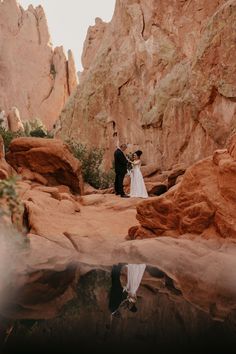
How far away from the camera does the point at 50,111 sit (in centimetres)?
7131

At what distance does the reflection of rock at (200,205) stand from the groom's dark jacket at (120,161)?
689cm

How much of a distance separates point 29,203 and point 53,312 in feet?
23.3

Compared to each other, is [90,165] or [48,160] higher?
[48,160]

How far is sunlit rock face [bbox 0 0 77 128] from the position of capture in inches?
2758

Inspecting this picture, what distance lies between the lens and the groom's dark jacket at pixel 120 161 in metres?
19.0

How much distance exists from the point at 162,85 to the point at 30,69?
42177mm

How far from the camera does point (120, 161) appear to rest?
1909cm

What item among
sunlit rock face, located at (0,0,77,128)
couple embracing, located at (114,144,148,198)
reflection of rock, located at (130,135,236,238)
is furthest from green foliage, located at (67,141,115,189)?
sunlit rock face, located at (0,0,77,128)

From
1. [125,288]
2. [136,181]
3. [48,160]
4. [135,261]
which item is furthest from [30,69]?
[125,288]

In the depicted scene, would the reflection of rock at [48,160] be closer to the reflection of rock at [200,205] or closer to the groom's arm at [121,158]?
the groom's arm at [121,158]

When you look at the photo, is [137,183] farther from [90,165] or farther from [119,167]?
[90,165]

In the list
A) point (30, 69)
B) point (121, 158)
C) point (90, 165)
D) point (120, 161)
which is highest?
point (30, 69)

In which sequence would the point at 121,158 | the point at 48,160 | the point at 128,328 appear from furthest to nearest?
the point at 48,160, the point at 121,158, the point at 128,328

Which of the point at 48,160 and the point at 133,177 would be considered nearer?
the point at 48,160
